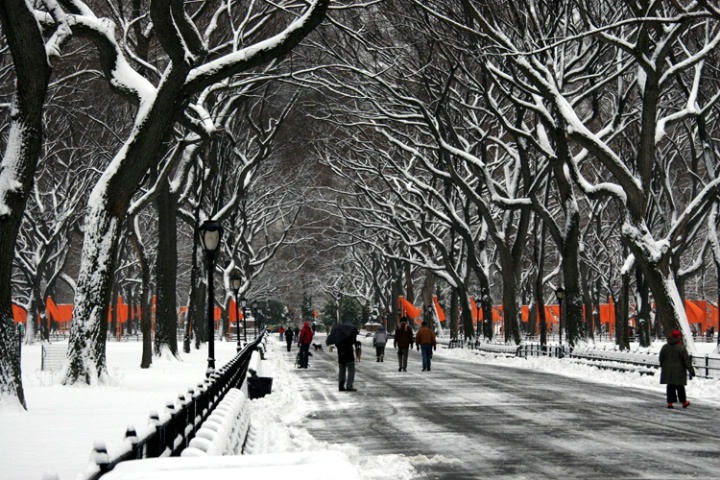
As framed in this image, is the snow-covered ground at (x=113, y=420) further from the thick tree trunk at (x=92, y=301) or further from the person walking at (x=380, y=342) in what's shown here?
the person walking at (x=380, y=342)

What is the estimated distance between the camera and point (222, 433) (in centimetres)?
855

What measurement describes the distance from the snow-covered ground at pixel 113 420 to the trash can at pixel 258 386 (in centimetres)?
29

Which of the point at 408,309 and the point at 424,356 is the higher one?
the point at 408,309

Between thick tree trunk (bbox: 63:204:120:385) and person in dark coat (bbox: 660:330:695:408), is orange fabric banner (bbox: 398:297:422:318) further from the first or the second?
thick tree trunk (bbox: 63:204:120:385)

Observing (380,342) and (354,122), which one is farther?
(354,122)

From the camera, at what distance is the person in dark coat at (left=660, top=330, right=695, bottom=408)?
59.3 feet

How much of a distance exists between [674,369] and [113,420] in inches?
409

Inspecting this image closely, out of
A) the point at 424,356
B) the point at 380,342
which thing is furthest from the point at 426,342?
the point at 380,342

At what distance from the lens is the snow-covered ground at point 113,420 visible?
9.03 metres

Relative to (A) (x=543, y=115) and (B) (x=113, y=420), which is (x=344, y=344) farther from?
(B) (x=113, y=420)

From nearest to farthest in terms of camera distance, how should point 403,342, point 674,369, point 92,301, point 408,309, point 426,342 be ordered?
point 92,301 < point 674,369 < point 426,342 < point 403,342 < point 408,309

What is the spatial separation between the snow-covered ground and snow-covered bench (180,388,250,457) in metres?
0.56

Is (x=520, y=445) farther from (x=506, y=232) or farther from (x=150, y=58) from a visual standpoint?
(x=506, y=232)

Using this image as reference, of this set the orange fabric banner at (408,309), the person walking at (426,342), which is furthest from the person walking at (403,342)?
the orange fabric banner at (408,309)
